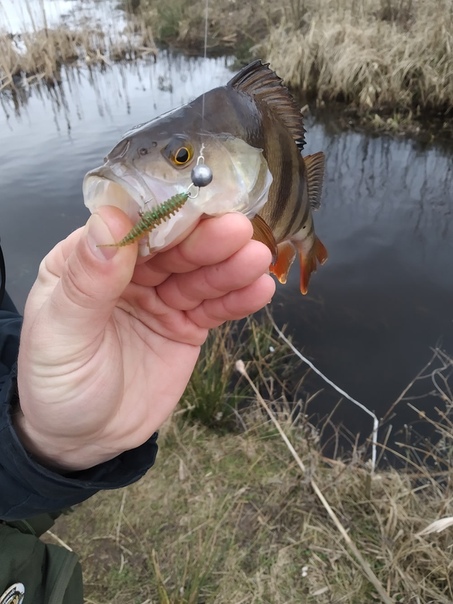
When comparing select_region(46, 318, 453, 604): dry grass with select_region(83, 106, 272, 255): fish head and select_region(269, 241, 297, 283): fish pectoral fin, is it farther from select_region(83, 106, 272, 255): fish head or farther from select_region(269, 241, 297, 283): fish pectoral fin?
select_region(83, 106, 272, 255): fish head

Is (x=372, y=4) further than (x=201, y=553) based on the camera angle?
Yes

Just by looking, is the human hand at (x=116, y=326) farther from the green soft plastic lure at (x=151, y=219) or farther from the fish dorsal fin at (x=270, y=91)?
the fish dorsal fin at (x=270, y=91)

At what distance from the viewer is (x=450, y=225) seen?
528cm

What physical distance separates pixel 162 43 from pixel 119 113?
5546 mm

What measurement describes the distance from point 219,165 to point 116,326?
46 centimetres

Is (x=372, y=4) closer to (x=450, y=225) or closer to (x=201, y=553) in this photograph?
(x=450, y=225)

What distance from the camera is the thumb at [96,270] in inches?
30.5

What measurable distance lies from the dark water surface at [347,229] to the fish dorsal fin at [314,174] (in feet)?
7.24

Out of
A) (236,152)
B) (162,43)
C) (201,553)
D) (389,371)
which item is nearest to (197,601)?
(201,553)

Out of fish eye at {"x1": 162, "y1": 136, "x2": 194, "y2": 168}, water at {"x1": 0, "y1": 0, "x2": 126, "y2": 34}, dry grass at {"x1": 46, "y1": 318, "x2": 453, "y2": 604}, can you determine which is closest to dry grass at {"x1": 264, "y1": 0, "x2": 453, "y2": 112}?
dry grass at {"x1": 46, "y1": 318, "x2": 453, "y2": 604}

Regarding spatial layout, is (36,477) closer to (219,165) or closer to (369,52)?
(219,165)

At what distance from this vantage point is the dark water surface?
156 inches

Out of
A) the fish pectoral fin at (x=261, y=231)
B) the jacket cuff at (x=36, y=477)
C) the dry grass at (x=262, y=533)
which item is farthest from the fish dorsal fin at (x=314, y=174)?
the dry grass at (x=262, y=533)

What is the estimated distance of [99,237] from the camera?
0.77m
